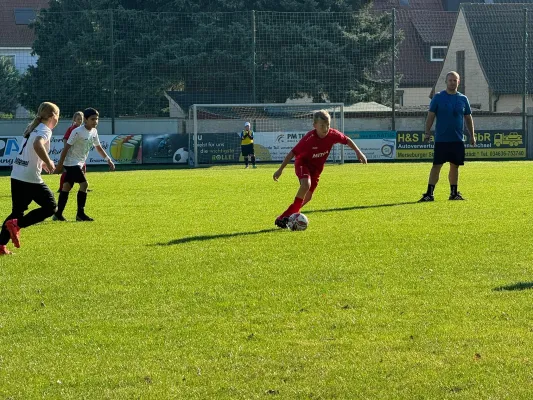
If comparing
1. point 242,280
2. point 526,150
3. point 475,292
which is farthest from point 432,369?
point 526,150

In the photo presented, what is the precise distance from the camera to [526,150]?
37.6m

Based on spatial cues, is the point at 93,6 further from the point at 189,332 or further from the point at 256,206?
the point at 189,332

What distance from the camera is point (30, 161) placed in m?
10.7

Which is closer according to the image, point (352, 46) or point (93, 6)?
point (352, 46)

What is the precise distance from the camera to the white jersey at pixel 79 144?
14852mm

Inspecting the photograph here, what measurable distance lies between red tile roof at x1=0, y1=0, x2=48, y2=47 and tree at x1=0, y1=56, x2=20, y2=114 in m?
2.85

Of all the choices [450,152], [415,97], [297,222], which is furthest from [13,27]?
[297,222]

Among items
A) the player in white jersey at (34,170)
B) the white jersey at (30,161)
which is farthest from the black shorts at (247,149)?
the white jersey at (30,161)

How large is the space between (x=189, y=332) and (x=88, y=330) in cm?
70

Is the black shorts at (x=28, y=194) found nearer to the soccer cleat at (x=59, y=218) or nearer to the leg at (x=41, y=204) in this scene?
the leg at (x=41, y=204)

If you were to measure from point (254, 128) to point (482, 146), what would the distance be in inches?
349

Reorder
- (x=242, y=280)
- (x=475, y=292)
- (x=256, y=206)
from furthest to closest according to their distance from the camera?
(x=256, y=206) → (x=242, y=280) → (x=475, y=292)

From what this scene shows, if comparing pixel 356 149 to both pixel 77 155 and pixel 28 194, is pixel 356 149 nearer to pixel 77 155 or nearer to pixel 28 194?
pixel 28 194

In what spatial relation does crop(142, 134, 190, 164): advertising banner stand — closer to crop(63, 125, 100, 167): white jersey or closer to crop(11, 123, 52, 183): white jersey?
crop(63, 125, 100, 167): white jersey
